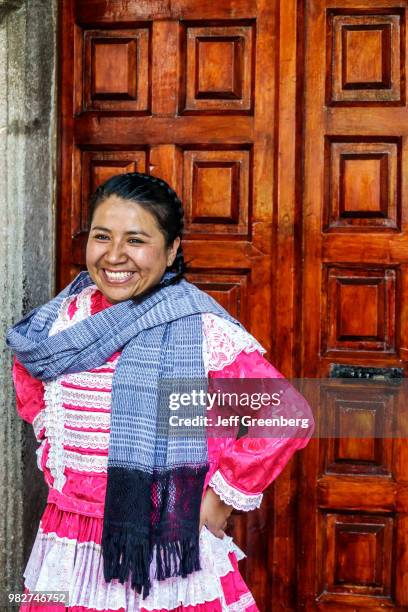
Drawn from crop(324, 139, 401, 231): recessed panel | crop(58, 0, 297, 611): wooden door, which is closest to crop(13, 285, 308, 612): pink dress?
crop(58, 0, 297, 611): wooden door

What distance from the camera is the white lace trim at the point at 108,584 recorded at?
1853mm

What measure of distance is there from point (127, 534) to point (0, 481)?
91cm

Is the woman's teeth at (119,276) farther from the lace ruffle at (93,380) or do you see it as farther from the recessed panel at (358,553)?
the recessed panel at (358,553)

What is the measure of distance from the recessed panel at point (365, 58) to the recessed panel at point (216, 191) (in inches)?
16.3

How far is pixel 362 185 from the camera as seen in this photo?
2627 millimetres

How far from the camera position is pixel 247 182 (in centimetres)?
268

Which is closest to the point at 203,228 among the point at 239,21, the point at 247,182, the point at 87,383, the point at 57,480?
the point at 247,182

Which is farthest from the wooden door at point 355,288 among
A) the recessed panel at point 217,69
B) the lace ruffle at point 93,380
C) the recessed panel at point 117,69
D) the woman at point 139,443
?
the lace ruffle at point 93,380

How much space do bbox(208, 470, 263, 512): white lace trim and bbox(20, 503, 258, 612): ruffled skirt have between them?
0.12 meters

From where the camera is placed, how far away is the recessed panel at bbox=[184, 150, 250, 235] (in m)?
2.68

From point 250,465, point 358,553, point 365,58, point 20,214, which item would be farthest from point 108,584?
point 365,58

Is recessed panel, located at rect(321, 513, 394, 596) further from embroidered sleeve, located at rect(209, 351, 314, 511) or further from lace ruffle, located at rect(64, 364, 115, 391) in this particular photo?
lace ruffle, located at rect(64, 364, 115, 391)

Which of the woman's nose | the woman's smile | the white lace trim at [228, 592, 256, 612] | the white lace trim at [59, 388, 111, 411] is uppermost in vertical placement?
the woman's nose

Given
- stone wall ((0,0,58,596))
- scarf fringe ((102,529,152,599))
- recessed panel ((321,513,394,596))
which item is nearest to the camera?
scarf fringe ((102,529,152,599))
